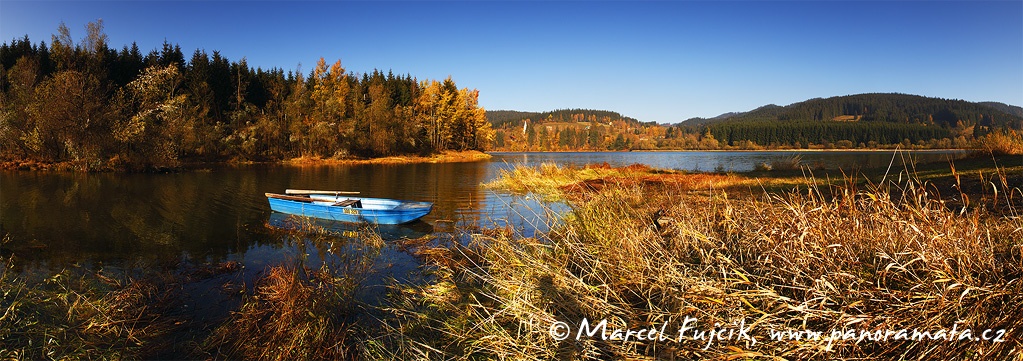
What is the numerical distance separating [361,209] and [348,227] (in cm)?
67

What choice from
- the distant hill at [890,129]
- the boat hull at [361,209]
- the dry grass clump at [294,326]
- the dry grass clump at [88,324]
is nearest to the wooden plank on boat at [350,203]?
the boat hull at [361,209]

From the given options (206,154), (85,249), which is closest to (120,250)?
(85,249)

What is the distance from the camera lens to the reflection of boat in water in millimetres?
12172

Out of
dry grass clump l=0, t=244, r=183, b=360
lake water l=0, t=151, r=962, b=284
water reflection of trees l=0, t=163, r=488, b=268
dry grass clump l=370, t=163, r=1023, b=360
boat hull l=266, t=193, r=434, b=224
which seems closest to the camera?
dry grass clump l=370, t=163, r=1023, b=360

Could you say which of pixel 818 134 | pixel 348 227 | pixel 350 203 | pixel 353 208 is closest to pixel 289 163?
pixel 350 203

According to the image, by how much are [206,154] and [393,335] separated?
47.9 metres

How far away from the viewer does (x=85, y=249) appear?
396 inches

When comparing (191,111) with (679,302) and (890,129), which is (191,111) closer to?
(679,302)

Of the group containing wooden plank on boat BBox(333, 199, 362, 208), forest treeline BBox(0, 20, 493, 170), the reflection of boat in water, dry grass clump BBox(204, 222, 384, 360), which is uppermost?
forest treeline BBox(0, 20, 493, 170)

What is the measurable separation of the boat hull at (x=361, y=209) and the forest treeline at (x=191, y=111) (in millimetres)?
25538

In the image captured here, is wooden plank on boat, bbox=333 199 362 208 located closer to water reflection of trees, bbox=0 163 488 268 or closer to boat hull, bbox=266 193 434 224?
boat hull, bbox=266 193 434 224

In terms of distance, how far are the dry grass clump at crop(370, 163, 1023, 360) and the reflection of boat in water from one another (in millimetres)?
7553

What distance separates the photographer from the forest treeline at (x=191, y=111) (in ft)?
103

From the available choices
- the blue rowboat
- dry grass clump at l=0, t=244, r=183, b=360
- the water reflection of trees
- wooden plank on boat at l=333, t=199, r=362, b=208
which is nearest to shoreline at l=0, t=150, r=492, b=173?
the water reflection of trees
